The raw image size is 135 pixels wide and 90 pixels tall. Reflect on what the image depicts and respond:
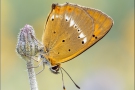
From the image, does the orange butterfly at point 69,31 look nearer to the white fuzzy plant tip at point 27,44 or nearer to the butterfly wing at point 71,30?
the butterfly wing at point 71,30

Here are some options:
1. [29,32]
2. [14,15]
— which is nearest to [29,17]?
[14,15]

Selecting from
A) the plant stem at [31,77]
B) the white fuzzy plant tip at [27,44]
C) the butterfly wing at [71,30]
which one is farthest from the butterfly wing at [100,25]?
the plant stem at [31,77]

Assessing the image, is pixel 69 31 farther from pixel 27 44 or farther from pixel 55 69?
pixel 27 44

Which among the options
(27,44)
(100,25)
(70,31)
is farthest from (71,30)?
(27,44)

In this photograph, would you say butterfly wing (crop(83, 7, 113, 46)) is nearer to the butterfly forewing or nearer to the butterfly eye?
the butterfly forewing

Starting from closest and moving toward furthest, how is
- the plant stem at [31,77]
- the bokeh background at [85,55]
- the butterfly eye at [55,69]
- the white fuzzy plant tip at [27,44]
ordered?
the plant stem at [31,77], the white fuzzy plant tip at [27,44], the butterfly eye at [55,69], the bokeh background at [85,55]

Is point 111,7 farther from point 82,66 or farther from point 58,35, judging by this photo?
point 58,35
